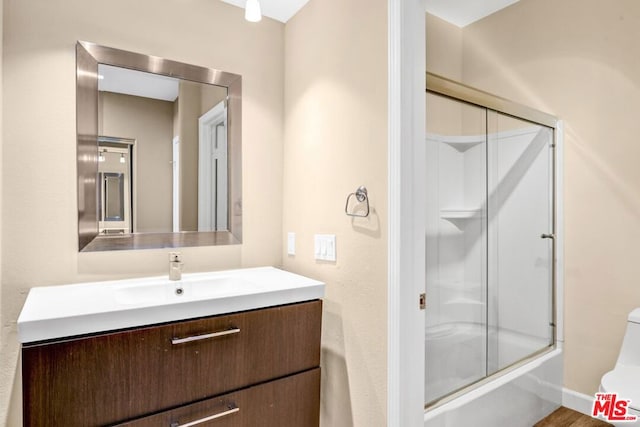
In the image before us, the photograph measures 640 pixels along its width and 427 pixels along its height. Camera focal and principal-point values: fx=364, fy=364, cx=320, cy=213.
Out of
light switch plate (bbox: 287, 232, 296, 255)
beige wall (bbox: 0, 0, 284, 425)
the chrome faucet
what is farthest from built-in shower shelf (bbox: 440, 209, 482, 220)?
the chrome faucet

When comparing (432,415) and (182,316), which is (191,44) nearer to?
(182,316)

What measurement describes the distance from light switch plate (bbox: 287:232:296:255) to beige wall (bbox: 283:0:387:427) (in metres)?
0.03

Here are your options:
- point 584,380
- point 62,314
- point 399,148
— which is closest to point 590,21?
point 399,148

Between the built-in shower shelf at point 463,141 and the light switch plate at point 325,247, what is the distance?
801 millimetres

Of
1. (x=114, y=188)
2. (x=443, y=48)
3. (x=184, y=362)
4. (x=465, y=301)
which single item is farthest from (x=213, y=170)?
(x=443, y=48)

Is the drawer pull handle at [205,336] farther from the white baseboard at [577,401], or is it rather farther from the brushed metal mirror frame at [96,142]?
the white baseboard at [577,401]

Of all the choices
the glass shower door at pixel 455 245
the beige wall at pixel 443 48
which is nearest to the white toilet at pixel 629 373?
the glass shower door at pixel 455 245

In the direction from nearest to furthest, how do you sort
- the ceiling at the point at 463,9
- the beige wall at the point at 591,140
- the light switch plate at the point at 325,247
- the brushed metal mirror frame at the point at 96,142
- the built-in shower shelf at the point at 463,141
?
the brushed metal mirror frame at the point at 96,142 → the light switch plate at the point at 325,247 → the built-in shower shelf at the point at 463,141 → the beige wall at the point at 591,140 → the ceiling at the point at 463,9

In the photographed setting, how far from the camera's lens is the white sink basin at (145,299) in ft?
3.19

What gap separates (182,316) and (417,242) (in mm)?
824

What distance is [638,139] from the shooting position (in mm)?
1978

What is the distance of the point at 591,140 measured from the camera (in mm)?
2141

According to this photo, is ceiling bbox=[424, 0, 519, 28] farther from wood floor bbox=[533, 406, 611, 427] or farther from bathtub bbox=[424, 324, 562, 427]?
wood floor bbox=[533, 406, 611, 427]

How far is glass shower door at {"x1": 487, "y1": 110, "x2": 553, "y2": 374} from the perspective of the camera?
212 centimetres
